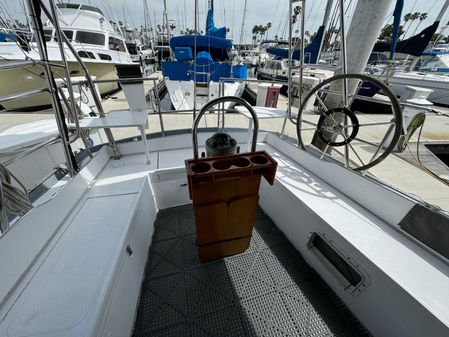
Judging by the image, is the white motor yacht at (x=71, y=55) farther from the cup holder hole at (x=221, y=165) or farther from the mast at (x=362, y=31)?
the cup holder hole at (x=221, y=165)

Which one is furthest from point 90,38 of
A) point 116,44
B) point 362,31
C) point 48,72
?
point 362,31

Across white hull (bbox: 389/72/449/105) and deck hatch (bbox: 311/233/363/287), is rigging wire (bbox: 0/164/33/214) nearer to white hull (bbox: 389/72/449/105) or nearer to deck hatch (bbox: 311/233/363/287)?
deck hatch (bbox: 311/233/363/287)

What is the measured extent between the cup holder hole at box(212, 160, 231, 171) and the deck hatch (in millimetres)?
882

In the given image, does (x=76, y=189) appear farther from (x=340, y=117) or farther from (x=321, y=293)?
(x=340, y=117)

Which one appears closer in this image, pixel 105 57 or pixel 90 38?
pixel 90 38

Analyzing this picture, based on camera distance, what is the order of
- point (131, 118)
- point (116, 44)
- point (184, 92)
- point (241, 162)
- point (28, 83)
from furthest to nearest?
1. point (116, 44)
2. point (184, 92)
3. point (28, 83)
4. point (131, 118)
5. point (241, 162)

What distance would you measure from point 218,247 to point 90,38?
9.59 meters

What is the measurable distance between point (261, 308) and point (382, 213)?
3.64 ft

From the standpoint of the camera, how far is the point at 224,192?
119 centimetres

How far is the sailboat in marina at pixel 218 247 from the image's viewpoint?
933 mm

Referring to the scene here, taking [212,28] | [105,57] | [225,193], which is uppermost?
[212,28]

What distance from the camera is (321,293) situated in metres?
1.38

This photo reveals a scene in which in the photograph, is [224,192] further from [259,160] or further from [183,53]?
[183,53]

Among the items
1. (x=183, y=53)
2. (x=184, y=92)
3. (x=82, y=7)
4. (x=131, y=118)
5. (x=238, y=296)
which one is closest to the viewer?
(x=238, y=296)
